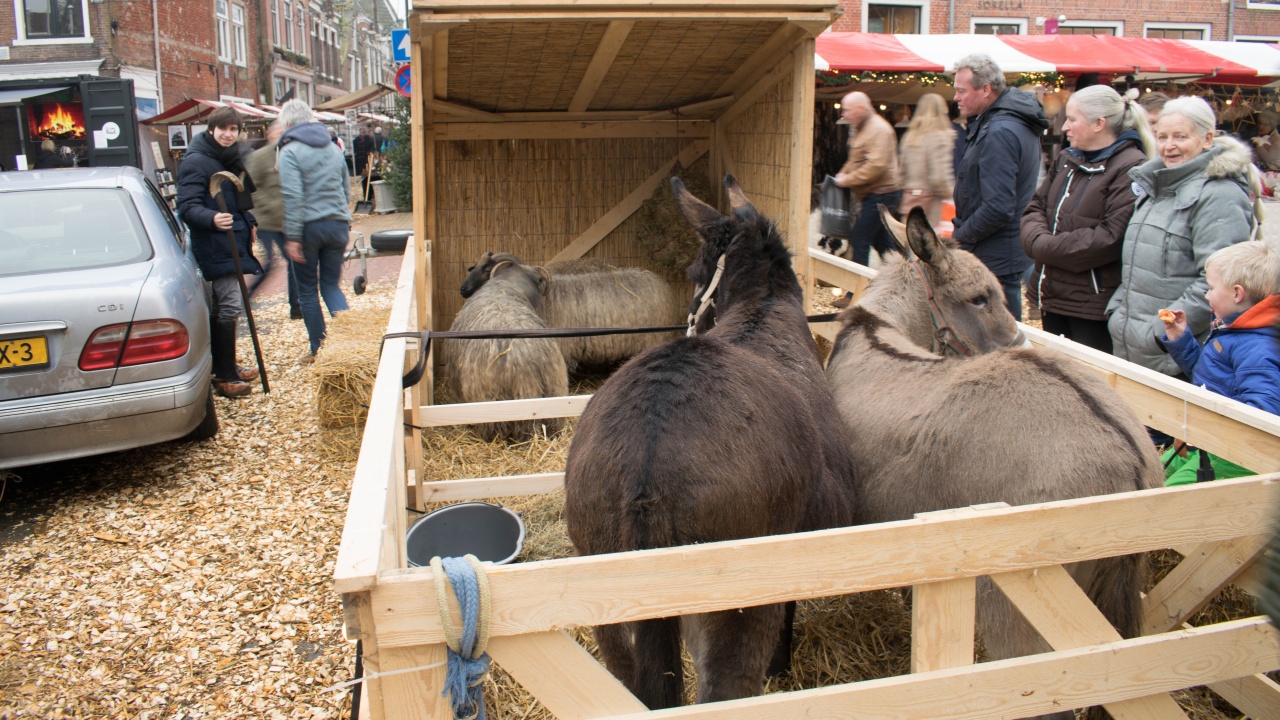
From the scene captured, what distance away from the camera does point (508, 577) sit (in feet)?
5.36

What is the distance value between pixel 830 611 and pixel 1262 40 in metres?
28.0

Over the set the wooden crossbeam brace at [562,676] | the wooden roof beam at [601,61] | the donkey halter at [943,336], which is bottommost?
the wooden crossbeam brace at [562,676]

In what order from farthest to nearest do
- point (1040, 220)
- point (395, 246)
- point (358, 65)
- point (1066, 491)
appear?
point (358, 65) < point (395, 246) < point (1040, 220) < point (1066, 491)

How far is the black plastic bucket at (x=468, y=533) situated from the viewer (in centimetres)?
394

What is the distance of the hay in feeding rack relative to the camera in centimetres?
693

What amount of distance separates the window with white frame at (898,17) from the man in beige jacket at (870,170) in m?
16.9

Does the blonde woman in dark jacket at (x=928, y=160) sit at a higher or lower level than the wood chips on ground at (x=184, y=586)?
higher

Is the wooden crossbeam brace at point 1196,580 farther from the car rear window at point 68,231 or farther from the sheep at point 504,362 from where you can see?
the car rear window at point 68,231

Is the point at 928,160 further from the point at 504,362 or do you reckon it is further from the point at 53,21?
the point at 53,21

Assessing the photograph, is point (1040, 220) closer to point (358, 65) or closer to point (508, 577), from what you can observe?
point (508, 577)

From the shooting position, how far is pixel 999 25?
22547 mm

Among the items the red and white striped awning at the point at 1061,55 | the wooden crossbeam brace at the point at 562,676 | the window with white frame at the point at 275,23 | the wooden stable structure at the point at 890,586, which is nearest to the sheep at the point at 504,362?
the wooden stable structure at the point at 890,586

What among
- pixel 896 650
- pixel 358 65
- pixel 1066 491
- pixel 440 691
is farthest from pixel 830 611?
pixel 358 65

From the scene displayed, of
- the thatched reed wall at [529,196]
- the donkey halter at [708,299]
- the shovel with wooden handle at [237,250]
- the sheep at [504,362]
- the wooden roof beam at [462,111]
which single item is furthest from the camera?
the thatched reed wall at [529,196]
